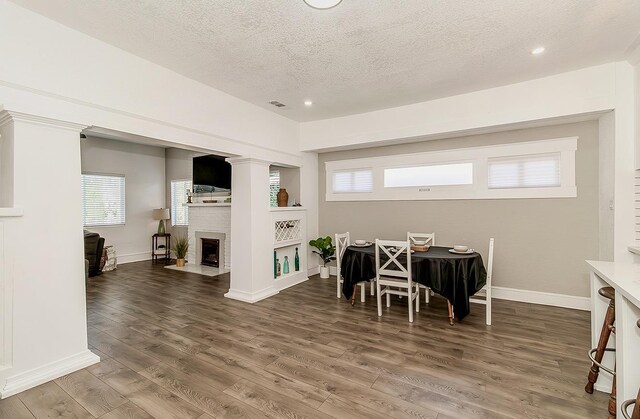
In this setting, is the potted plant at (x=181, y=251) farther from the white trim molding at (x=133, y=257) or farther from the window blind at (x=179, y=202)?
the white trim molding at (x=133, y=257)

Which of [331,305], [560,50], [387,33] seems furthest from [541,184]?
[331,305]

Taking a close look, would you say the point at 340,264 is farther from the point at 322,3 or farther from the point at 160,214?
the point at 160,214

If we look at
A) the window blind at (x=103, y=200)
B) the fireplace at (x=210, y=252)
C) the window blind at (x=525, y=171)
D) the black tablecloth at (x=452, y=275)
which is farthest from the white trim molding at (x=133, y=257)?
the window blind at (x=525, y=171)

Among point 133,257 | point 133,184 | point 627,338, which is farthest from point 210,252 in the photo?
point 627,338

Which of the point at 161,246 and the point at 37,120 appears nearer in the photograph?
the point at 37,120

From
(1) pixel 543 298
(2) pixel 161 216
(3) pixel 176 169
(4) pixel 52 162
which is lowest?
(1) pixel 543 298

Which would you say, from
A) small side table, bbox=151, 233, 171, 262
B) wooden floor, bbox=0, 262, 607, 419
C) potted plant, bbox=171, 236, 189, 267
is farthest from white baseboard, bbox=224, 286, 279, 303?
small side table, bbox=151, 233, 171, 262

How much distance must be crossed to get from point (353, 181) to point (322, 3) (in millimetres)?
3485

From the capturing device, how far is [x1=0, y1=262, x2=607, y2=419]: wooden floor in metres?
1.99

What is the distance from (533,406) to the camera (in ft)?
6.47

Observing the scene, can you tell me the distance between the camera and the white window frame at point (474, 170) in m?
3.80

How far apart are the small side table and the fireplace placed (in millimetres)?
1435

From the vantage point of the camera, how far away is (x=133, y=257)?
729 cm

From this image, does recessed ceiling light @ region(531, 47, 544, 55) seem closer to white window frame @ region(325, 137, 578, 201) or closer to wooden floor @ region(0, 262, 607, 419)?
white window frame @ region(325, 137, 578, 201)
